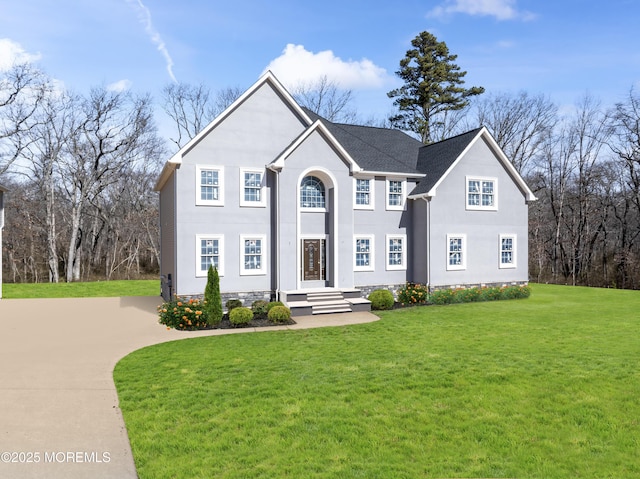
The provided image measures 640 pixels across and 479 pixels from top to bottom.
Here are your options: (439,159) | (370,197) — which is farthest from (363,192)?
(439,159)

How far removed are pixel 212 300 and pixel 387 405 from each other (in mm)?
10477

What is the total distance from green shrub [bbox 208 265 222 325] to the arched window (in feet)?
21.2

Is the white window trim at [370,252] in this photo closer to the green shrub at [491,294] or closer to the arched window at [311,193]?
the arched window at [311,193]

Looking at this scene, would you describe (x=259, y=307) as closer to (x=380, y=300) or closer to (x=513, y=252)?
(x=380, y=300)

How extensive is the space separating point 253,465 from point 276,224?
14828mm

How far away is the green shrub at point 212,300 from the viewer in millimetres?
16938

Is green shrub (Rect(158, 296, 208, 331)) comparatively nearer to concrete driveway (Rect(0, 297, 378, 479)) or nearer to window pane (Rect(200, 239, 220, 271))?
concrete driveway (Rect(0, 297, 378, 479))

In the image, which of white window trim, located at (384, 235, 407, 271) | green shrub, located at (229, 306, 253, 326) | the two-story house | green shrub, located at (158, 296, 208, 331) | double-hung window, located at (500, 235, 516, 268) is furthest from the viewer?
double-hung window, located at (500, 235, 516, 268)

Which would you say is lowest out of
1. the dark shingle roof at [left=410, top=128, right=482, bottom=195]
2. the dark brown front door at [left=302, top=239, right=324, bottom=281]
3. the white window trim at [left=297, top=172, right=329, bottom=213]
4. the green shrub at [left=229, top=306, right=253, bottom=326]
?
the green shrub at [left=229, top=306, right=253, bottom=326]

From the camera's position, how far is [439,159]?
24328 millimetres

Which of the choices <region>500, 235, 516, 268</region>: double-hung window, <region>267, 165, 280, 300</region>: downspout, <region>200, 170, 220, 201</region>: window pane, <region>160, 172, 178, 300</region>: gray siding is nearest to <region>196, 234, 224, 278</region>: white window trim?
<region>160, 172, 178, 300</region>: gray siding

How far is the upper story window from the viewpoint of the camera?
23500mm

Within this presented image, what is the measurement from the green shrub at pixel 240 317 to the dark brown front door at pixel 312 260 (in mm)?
4954

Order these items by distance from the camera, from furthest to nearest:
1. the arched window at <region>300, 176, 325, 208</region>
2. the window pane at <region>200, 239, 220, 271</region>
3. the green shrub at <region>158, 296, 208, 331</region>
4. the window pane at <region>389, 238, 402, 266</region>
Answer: the window pane at <region>389, 238, 402, 266</region>, the arched window at <region>300, 176, 325, 208</region>, the window pane at <region>200, 239, 220, 271</region>, the green shrub at <region>158, 296, 208, 331</region>
